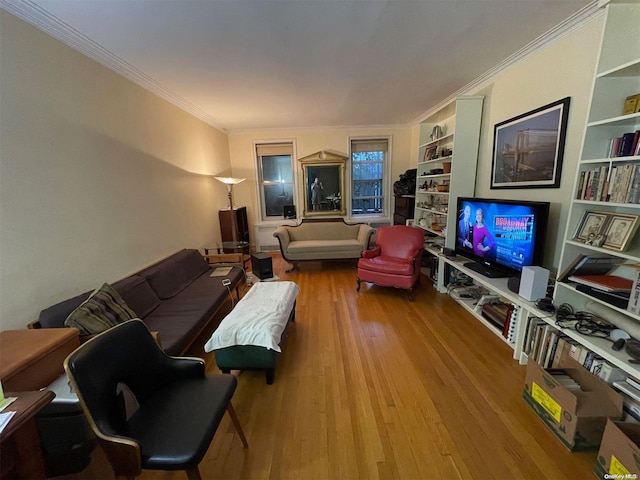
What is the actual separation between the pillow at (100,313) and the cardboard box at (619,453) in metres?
2.76

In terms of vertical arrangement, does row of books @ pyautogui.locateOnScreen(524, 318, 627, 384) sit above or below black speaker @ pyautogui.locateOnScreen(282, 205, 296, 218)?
below

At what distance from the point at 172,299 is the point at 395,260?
2.63 m

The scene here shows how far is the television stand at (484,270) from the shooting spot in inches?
95.7

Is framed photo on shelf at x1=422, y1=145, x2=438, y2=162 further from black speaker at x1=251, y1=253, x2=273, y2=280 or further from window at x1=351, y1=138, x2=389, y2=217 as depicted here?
black speaker at x1=251, y1=253, x2=273, y2=280

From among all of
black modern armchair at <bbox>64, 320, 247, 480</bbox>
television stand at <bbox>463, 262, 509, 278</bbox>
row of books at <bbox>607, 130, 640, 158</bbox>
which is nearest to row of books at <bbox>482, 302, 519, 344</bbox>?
television stand at <bbox>463, 262, 509, 278</bbox>

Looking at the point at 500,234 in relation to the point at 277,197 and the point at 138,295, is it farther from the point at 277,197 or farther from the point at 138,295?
the point at 277,197

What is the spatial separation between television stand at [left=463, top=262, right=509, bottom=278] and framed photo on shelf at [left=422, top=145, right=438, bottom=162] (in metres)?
1.78

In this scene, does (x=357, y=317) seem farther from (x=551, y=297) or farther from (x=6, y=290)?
(x=6, y=290)

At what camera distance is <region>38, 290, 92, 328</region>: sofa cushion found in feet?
5.16

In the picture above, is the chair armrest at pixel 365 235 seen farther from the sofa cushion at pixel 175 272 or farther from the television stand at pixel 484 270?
the sofa cushion at pixel 175 272

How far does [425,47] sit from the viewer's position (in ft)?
7.18

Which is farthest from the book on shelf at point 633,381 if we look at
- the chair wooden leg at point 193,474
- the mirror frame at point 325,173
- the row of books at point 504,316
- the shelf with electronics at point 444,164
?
the mirror frame at point 325,173

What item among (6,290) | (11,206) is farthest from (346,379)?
(11,206)

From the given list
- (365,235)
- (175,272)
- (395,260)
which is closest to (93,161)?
(175,272)
